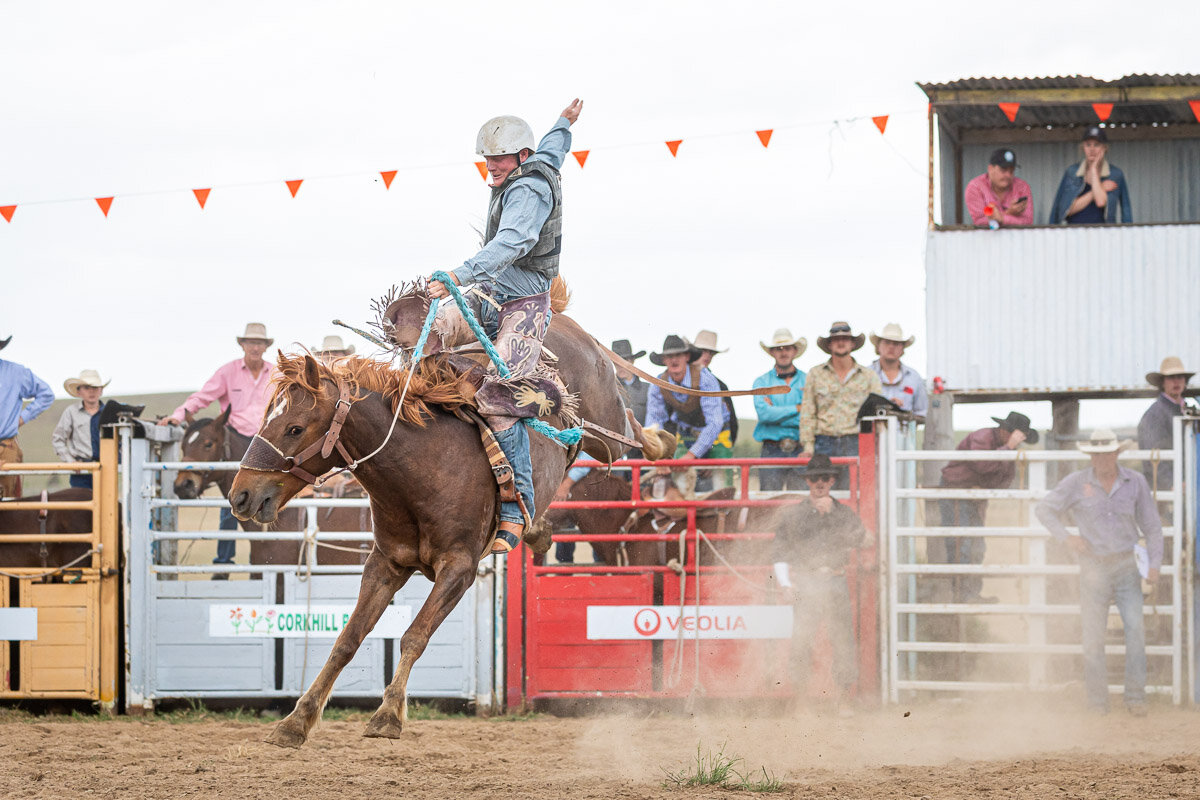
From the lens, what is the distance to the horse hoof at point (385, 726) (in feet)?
16.9

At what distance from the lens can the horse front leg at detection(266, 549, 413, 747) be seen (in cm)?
526

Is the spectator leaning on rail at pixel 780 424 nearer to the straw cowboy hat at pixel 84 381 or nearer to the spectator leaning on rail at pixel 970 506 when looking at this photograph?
the spectator leaning on rail at pixel 970 506

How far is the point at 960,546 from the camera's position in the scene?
9523 mm

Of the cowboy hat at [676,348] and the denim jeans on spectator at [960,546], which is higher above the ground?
the cowboy hat at [676,348]

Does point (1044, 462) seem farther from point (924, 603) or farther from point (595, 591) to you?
point (595, 591)

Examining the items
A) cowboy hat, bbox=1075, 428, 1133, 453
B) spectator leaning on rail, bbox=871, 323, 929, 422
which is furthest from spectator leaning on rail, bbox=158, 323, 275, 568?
cowboy hat, bbox=1075, 428, 1133, 453

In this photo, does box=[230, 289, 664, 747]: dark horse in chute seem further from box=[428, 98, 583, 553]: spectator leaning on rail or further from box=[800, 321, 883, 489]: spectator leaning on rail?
box=[800, 321, 883, 489]: spectator leaning on rail

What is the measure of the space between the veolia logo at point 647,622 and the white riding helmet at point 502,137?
402 cm

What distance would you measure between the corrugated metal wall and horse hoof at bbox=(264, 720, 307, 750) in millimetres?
9717

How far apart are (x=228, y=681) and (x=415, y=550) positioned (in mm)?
4177

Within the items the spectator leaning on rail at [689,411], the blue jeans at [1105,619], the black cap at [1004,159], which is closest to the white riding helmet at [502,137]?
the spectator leaning on rail at [689,411]

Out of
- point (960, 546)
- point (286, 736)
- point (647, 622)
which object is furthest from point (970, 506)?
point (286, 736)

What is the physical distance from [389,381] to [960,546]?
5.36m

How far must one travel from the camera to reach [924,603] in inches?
364
